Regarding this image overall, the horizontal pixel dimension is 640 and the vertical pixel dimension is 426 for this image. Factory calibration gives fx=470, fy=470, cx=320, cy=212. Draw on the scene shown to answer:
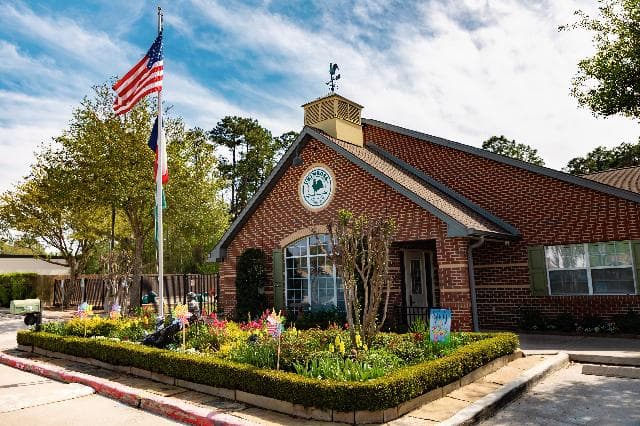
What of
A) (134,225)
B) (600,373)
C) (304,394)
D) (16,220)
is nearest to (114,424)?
(304,394)

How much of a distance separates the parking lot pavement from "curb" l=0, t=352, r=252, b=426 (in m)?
3.65

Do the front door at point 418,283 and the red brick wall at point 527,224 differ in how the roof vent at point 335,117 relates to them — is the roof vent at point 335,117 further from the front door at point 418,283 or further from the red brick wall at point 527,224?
the front door at point 418,283

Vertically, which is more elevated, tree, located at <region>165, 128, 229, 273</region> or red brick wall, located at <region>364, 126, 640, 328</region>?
tree, located at <region>165, 128, 229, 273</region>

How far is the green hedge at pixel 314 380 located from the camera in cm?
608

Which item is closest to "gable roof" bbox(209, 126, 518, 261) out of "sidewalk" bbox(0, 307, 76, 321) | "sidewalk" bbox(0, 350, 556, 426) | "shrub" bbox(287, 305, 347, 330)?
"sidewalk" bbox(0, 350, 556, 426)

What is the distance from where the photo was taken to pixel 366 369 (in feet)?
22.7

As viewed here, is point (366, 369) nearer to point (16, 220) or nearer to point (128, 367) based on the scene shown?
point (128, 367)

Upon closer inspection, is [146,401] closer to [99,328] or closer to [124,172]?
[99,328]

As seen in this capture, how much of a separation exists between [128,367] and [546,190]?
12.0 m

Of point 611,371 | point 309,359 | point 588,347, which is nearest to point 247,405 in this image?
point 309,359

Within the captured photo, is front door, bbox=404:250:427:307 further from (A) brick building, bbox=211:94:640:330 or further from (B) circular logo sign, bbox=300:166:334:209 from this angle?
(B) circular logo sign, bbox=300:166:334:209

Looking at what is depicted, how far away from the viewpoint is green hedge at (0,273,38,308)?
32.1 m

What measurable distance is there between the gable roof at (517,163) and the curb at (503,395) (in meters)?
5.46

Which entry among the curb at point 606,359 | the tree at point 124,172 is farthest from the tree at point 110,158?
the curb at point 606,359
